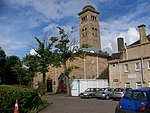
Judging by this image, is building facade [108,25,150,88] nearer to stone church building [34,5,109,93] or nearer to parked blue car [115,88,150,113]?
stone church building [34,5,109,93]

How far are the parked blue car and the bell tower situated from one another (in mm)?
80893

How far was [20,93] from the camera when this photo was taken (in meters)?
14.2

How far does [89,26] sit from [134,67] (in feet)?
192

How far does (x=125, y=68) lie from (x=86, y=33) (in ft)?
186

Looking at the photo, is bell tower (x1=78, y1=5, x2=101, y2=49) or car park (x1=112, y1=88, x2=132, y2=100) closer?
car park (x1=112, y1=88, x2=132, y2=100)

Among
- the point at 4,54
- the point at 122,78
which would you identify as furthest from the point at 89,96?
the point at 4,54

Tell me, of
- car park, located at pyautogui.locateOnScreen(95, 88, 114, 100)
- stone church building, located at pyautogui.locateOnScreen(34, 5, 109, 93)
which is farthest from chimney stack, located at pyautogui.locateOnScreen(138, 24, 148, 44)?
stone church building, located at pyautogui.locateOnScreen(34, 5, 109, 93)

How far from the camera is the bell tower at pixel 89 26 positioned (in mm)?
92750

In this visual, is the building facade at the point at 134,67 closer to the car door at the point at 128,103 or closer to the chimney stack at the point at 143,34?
the chimney stack at the point at 143,34

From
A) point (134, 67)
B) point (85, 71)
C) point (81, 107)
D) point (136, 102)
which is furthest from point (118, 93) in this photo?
point (85, 71)

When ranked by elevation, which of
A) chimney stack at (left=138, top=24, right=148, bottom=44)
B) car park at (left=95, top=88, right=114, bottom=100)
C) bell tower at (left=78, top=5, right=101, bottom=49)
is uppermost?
bell tower at (left=78, top=5, right=101, bottom=49)

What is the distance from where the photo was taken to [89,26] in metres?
93.8

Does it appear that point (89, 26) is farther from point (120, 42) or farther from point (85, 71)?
point (85, 71)

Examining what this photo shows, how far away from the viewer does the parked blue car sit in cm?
979
